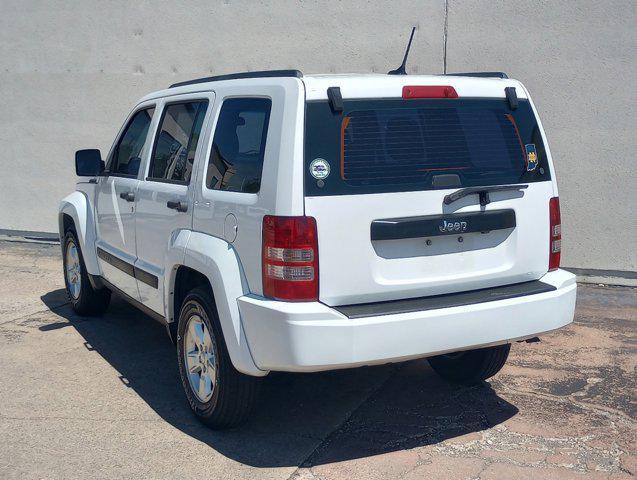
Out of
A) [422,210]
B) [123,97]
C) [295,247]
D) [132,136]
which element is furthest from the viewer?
[123,97]

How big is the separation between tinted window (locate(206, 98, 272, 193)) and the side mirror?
2.10m

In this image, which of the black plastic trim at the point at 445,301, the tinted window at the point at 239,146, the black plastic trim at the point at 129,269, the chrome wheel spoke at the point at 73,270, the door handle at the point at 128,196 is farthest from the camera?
the chrome wheel spoke at the point at 73,270

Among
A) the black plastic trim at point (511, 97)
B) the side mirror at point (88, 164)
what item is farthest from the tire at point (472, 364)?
the side mirror at point (88, 164)

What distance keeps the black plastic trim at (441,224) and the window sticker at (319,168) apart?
336 mm

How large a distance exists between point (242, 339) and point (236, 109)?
4.17 ft

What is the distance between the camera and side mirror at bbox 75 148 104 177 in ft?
20.3

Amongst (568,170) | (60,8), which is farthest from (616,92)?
(60,8)

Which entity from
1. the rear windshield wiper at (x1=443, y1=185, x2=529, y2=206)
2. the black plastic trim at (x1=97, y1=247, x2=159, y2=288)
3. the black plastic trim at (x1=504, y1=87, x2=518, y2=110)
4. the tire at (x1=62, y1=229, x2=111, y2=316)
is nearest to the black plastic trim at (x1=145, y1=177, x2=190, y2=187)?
the black plastic trim at (x1=97, y1=247, x2=159, y2=288)

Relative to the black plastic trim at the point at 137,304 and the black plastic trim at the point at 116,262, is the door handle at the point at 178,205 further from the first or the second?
the black plastic trim at the point at 116,262

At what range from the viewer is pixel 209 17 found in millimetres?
9273

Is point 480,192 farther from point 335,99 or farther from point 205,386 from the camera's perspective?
point 205,386

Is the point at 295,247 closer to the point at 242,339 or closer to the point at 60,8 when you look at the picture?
the point at 242,339

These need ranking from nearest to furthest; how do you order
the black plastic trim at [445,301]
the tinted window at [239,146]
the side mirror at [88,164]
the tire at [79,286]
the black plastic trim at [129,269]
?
the black plastic trim at [445,301]
the tinted window at [239,146]
the black plastic trim at [129,269]
the side mirror at [88,164]
the tire at [79,286]

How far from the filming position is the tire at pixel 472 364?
4945 mm
